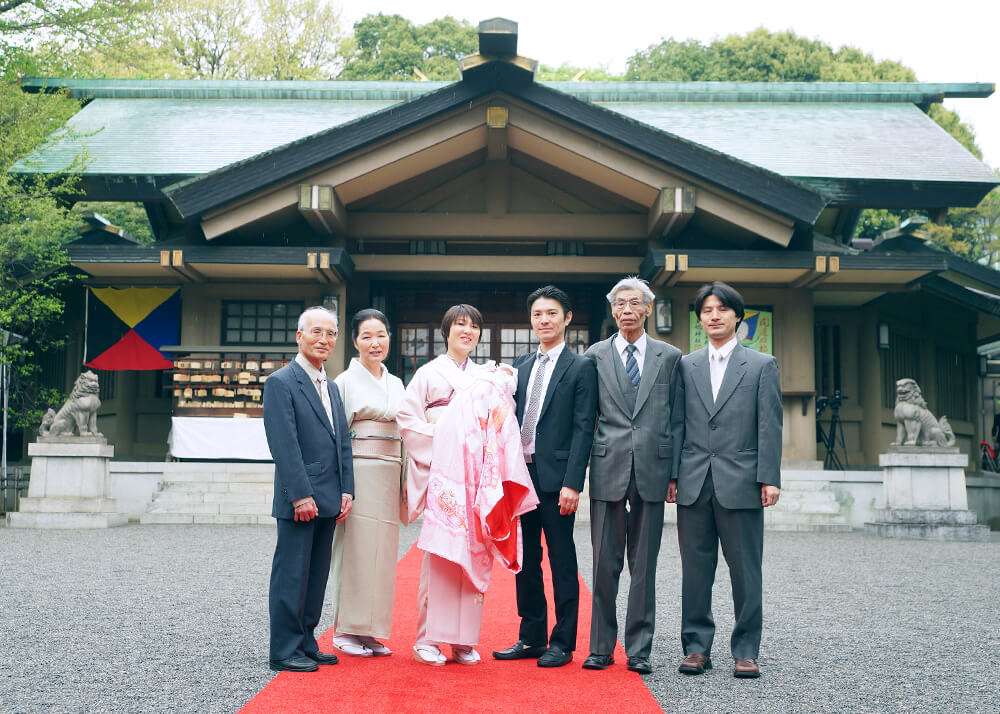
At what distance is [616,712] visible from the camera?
3705 millimetres

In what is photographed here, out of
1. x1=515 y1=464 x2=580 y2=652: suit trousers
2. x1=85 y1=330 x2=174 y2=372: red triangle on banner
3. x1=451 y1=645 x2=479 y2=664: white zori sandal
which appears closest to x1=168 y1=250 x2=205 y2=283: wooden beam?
x1=85 y1=330 x2=174 y2=372: red triangle on banner

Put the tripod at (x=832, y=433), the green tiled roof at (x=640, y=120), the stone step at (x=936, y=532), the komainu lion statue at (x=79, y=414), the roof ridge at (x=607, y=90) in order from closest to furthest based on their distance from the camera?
the stone step at (x=936, y=532)
the komainu lion statue at (x=79, y=414)
the tripod at (x=832, y=433)
the green tiled roof at (x=640, y=120)
the roof ridge at (x=607, y=90)

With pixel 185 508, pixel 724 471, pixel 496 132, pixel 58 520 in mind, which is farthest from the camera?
pixel 496 132

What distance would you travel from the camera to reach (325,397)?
15.4ft

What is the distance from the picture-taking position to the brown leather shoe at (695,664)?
172 inches

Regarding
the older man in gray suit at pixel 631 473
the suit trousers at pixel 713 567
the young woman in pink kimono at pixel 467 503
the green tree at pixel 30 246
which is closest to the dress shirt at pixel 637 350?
the older man in gray suit at pixel 631 473

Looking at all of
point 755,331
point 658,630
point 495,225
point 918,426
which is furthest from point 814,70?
point 658,630

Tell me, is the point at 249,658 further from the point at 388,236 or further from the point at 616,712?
the point at 388,236

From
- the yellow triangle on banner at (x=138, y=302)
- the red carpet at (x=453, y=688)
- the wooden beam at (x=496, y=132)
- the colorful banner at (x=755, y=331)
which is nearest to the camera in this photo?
the red carpet at (x=453, y=688)

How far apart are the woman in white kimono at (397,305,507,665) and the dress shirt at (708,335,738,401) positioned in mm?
1158

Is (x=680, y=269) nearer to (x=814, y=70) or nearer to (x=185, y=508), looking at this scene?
(x=185, y=508)

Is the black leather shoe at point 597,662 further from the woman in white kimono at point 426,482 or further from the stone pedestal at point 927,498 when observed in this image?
the stone pedestal at point 927,498

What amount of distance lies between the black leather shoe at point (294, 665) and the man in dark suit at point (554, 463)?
37.2 inches

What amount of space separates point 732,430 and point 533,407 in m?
0.98
